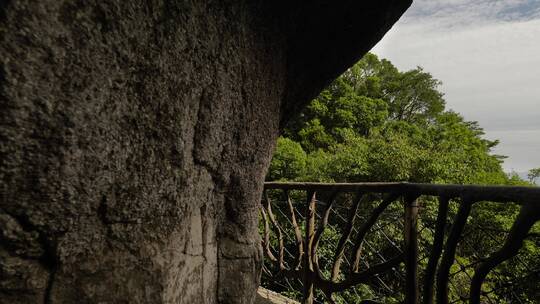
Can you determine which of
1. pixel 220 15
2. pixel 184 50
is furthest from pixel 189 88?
pixel 220 15

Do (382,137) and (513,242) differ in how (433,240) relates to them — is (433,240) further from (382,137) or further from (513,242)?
(382,137)

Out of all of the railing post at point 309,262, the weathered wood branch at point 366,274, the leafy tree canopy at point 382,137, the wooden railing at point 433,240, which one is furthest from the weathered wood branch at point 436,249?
the leafy tree canopy at point 382,137

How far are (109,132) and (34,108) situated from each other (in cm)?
21

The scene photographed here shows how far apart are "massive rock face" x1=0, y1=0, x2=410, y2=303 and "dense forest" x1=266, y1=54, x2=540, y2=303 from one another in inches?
48.4

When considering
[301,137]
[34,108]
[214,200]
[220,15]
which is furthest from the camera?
[301,137]

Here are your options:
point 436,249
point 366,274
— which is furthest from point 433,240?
point 366,274

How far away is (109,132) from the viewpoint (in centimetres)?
98

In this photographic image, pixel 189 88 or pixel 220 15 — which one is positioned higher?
pixel 220 15

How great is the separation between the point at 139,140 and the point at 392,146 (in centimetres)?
1107

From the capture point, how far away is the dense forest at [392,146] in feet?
29.9

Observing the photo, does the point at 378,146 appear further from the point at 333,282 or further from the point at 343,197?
the point at 333,282

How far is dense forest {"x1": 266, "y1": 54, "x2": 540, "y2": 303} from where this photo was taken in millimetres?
9125

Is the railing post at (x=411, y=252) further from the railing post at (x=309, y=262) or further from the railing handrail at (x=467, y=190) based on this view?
the railing post at (x=309, y=262)

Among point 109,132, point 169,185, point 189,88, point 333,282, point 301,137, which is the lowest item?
point 333,282
